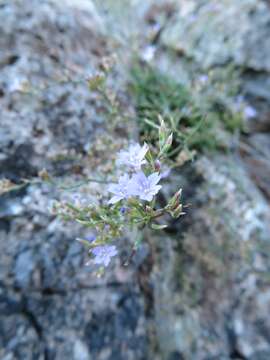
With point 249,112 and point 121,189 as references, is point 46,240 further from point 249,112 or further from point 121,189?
point 249,112

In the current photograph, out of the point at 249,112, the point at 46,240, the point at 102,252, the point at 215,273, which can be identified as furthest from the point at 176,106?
the point at 102,252

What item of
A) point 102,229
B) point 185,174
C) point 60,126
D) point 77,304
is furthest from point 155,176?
point 185,174

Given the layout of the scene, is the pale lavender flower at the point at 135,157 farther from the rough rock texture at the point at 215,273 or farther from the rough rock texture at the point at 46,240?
the rough rock texture at the point at 215,273

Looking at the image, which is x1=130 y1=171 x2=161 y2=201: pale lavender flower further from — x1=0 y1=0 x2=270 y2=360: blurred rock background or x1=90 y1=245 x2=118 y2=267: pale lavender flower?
x1=0 y1=0 x2=270 y2=360: blurred rock background

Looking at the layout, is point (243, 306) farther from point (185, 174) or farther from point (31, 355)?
point (31, 355)

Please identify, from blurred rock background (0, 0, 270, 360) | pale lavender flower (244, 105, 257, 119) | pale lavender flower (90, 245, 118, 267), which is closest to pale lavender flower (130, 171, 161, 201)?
pale lavender flower (90, 245, 118, 267)
